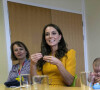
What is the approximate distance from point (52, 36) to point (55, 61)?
0.35 metres

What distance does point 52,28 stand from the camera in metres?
1.49

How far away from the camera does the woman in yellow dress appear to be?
4.05ft

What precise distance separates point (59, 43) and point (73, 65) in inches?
11.7

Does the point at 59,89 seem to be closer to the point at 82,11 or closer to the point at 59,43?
the point at 59,43

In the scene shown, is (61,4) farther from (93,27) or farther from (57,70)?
(57,70)

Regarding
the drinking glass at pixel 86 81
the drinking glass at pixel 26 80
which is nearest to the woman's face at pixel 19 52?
the drinking glass at pixel 26 80

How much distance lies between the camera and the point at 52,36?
144 cm

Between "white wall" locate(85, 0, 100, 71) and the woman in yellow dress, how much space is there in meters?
1.94

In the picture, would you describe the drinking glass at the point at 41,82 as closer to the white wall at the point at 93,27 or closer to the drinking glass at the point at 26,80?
the drinking glass at the point at 26,80

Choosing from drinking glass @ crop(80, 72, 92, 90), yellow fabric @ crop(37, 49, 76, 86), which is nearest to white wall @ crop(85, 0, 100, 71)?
yellow fabric @ crop(37, 49, 76, 86)

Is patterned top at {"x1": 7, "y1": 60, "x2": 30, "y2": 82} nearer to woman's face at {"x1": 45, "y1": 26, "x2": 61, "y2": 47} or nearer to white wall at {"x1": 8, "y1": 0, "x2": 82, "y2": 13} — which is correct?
woman's face at {"x1": 45, "y1": 26, "x2": 61, "y2": 47}

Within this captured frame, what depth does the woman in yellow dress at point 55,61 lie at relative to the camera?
1233 mm

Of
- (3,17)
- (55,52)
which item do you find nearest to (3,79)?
(3,17)

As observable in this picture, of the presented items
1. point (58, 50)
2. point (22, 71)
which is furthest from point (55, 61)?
point (22, 71)
